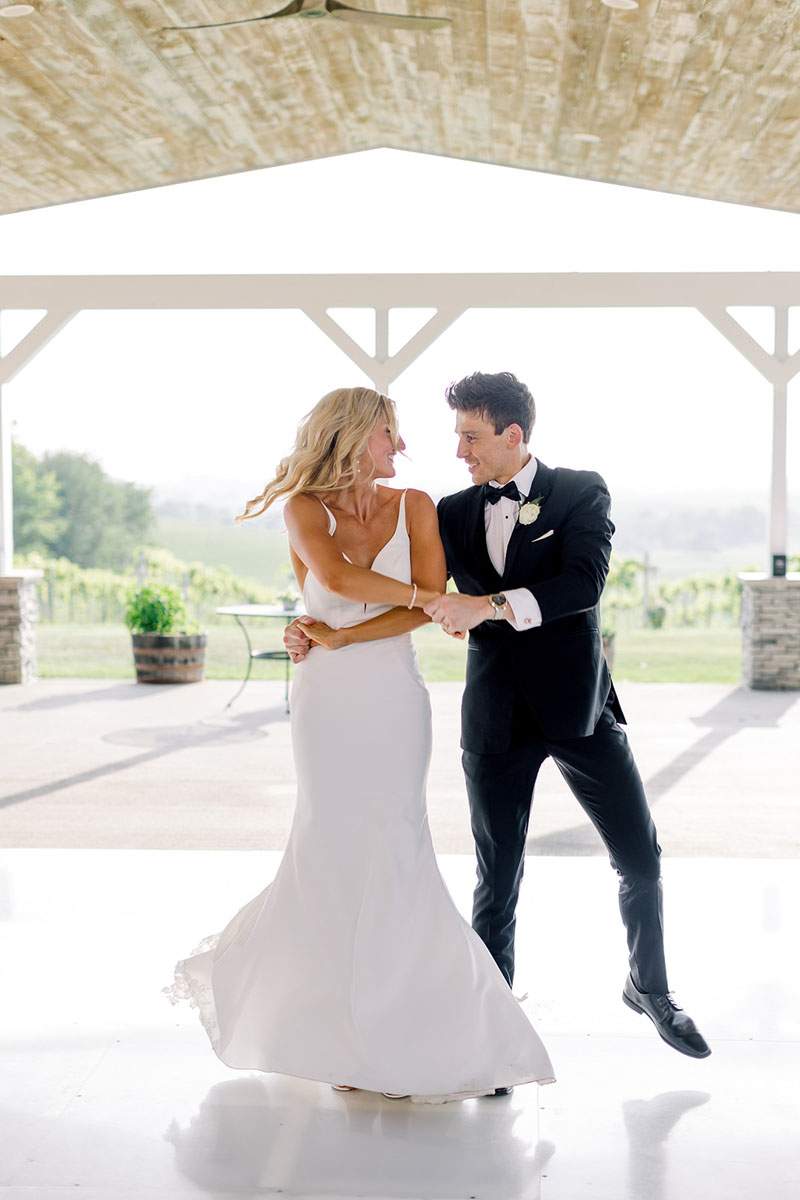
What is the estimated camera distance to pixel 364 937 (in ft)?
7.97

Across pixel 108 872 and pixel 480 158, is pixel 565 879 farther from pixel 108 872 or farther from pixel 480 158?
pixel 480 158

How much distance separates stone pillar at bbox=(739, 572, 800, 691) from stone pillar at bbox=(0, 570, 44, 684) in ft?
19.3

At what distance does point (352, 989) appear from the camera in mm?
2393

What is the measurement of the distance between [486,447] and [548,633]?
45 cm

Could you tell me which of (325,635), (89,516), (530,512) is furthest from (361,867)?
(89,516)

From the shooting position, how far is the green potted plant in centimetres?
959

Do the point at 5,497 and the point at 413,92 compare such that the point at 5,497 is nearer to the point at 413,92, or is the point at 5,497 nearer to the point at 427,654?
the point at 413,92

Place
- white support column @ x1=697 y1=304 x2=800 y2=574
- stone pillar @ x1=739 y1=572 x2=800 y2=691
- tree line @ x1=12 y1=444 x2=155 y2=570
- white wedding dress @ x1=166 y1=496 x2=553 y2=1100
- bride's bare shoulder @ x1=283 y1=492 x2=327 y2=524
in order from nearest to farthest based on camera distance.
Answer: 1. white wedding dress @ x1=166 y1=496 x2=553 y2=1100
2. bride's bare shoulder @ x1=283 y1=492 x2=327 y2=524
3. white support column @ x1=697 y1=304 x2=800 y2=574
4. stone pillar @ x1=739 y1=572 x2=800 y2=691
5. tree line @ x1=12 y1=444 x2=155 y2=570

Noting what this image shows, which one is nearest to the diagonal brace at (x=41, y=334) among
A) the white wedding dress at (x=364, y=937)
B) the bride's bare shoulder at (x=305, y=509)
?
the bride's bare shoulder at (x=305, y=509)

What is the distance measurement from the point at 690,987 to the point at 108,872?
6.97ft

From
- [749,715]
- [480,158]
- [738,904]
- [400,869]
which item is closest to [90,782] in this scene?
[738,904]

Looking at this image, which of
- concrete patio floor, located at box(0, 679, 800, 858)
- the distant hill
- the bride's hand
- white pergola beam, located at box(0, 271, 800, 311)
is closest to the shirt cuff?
the bride's hand

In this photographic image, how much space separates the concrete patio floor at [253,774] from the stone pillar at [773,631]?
23 centimetres

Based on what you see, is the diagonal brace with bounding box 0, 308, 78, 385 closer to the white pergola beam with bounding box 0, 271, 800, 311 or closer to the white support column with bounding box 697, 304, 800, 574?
the white pergola beam with bounding box 0, 271, 800, 311
